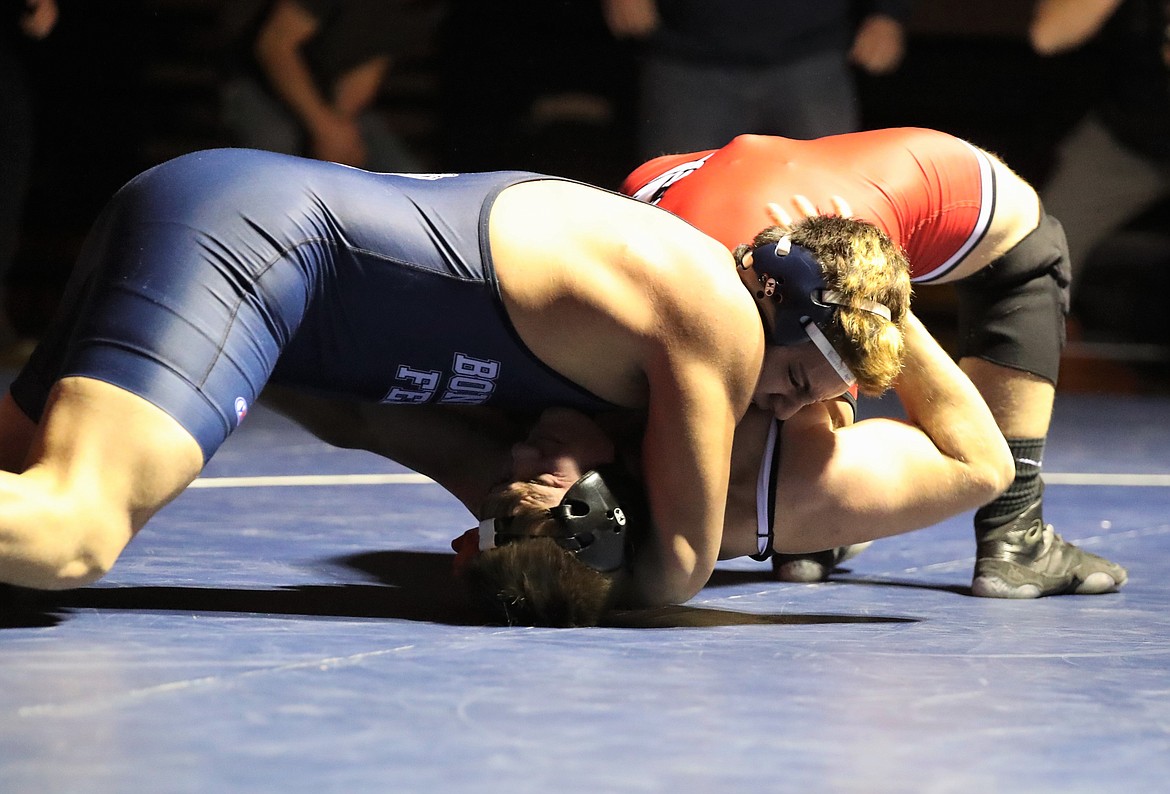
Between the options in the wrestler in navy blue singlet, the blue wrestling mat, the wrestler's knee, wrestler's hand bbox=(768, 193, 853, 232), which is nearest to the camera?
the blue wrestling mat

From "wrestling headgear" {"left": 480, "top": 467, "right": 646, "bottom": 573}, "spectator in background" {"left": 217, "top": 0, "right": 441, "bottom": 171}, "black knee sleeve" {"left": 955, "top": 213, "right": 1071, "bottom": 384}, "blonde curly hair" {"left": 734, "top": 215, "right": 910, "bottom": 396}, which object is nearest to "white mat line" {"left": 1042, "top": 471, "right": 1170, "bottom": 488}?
"black knee sleeve" {"left": 955, "top": 213, "right": 1071, "bottom": 384}

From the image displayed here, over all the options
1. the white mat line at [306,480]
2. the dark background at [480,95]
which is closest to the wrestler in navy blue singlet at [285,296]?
the white mat line at [306,480]

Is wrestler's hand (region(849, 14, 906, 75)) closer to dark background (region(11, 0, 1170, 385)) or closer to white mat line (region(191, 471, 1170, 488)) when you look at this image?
white mat line (region(191, 471, 1170, 488))

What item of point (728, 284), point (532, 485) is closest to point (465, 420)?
point (532, 485)

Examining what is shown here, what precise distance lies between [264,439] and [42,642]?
2.82m

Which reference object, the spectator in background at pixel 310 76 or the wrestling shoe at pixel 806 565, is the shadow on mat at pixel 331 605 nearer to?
the wrestling shoe at pixel 806 565

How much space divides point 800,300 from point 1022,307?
0.91 meters

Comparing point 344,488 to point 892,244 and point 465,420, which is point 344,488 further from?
point 892,244

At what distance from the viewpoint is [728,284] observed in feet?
8.59

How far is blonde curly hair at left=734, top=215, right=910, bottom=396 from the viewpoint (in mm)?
2652

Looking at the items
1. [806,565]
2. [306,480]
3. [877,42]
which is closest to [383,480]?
[306,480]

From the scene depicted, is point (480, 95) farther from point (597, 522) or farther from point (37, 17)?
point (597, 522)

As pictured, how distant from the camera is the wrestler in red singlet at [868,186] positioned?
10.3 feet

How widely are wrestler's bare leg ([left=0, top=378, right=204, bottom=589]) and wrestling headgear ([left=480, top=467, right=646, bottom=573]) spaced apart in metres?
0.58
